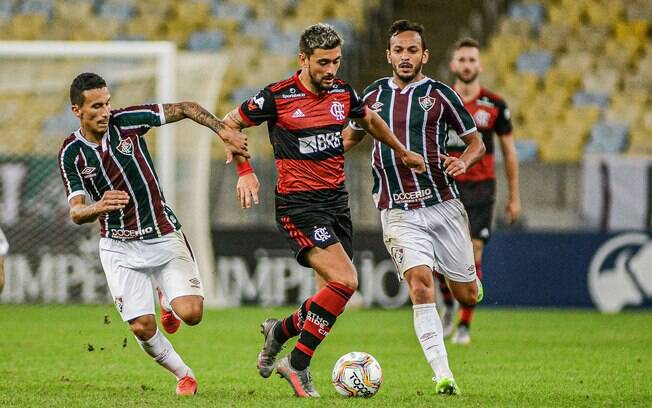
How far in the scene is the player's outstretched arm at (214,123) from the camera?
21.7 feet

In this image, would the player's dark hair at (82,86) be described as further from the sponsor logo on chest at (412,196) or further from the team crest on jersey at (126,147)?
the sponsor logo on chest at (412,196)

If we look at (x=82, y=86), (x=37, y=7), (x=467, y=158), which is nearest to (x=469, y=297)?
(x=467, y=158)

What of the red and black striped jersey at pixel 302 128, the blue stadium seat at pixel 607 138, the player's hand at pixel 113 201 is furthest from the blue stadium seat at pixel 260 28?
the player's hand at pixel 113 201

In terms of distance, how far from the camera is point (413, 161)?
707cm

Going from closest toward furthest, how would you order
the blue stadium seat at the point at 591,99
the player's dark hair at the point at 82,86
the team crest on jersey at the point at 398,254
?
the player's dark hair at the point at 82,86
the team crest on jersey at the point at 398,254
the blue stadium seat at the point at 591,99

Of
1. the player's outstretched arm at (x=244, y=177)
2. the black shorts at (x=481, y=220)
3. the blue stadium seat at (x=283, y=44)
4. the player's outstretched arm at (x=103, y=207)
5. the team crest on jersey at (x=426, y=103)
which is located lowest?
the black shorts at (x=481, y=220)

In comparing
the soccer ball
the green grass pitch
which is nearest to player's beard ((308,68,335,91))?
the soccer ball

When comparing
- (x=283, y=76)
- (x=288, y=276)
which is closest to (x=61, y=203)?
(x=288, y=276)

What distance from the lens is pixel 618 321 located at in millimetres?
12633

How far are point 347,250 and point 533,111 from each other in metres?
Result: 11.2

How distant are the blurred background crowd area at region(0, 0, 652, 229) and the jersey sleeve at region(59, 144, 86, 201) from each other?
24.8 feet

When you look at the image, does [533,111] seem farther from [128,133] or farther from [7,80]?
[128,133]

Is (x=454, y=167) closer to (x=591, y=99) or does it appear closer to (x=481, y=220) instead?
(x=481, y=220)

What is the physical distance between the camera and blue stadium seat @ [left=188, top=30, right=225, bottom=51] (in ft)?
65.2
